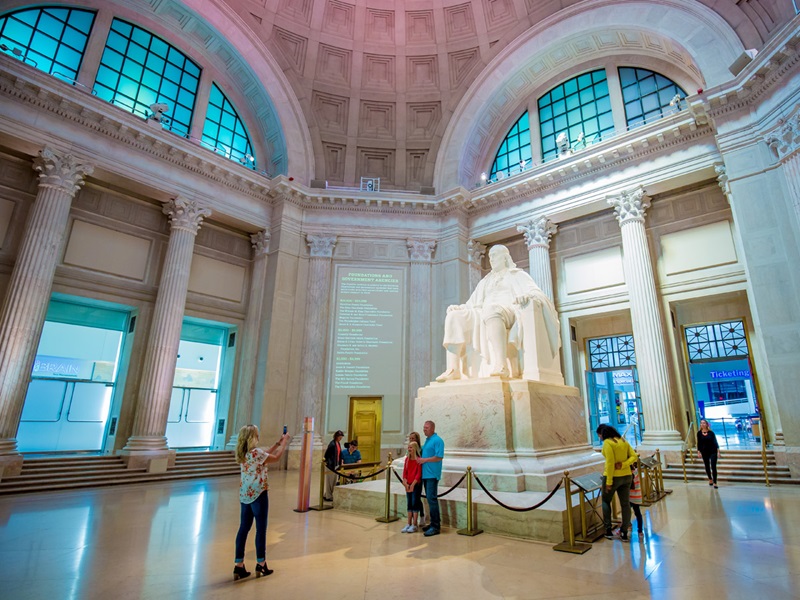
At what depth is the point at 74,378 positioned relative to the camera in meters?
12.0

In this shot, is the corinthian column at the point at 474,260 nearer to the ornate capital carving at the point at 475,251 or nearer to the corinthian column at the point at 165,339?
the ornate capital carving at the point at 475,251

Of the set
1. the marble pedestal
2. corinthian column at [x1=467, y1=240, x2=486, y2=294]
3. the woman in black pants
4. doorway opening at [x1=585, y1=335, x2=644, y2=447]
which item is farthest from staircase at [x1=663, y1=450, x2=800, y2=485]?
corinthian column at [x1=467, y1=240, x2=486, y2=294]

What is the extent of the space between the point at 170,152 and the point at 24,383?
6.57m

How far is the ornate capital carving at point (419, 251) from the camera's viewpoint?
48.2 feet

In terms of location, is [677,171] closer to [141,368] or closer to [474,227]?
[474,227]

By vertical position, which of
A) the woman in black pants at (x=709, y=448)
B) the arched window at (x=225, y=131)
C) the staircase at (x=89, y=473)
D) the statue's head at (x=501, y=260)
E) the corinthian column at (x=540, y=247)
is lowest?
the staircase at (x=89, y=473)

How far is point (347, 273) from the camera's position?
47.2 ft

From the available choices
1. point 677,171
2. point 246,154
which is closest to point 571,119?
point 677,171

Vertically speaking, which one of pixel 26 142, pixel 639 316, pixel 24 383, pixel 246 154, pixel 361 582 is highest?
pixel 246 154

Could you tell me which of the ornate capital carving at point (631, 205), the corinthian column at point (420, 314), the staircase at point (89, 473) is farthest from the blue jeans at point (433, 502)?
the ornate capital carving at point (631, 205)

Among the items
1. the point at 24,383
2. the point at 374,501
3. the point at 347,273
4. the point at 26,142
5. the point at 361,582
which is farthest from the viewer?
the point at 347,273

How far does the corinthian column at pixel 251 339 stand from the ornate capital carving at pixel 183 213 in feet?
7.07

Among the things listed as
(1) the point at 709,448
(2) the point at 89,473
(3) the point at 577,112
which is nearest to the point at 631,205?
(3) the point at 577,112

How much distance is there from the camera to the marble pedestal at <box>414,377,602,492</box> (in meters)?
5.07
